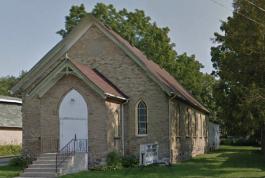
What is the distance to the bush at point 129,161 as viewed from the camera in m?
28.8

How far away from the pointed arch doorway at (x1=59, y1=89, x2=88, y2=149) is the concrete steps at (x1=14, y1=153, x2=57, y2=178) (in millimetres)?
2113

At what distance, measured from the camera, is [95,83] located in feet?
90.7

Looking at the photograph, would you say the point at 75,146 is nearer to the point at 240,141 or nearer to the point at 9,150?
the point at 9,150

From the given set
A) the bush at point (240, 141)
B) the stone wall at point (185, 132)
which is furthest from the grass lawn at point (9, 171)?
the bush at point (240, 141)

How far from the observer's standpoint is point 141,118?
31.8m

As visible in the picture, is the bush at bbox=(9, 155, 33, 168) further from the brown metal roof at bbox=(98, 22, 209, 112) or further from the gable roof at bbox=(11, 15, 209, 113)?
the brown metal roof at bbox=(98, 22, 209, 112)

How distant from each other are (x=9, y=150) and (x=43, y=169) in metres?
24.8

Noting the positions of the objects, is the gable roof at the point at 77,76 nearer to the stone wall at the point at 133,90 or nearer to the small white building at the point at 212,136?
the stone wall at the point at 133,90

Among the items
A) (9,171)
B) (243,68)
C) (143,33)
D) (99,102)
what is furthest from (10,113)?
(243,68)

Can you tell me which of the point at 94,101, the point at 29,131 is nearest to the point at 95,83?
the point at 94,101

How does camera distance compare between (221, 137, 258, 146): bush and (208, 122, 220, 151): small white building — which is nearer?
(208, 122, 220, 151): small white building

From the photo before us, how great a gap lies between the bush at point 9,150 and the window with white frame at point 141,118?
20.1 metres

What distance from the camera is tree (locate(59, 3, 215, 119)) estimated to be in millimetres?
52062

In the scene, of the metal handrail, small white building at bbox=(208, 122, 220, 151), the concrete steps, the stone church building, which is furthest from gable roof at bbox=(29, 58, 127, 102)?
small white building at bbox=(208, 122, 220, 151)
